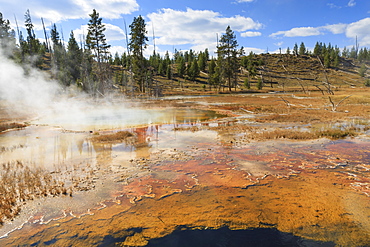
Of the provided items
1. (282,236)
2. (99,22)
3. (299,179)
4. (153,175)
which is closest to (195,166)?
(153,175)

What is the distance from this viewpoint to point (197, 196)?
23.1 ft

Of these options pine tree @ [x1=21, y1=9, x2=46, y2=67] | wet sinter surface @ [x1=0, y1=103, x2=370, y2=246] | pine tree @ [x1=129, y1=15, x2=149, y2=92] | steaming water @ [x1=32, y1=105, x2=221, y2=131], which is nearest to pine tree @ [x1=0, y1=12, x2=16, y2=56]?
pine tree @ [x1=21, y1=9, x2=46, y2=67]

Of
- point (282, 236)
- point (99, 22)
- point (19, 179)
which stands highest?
point (99, 22)

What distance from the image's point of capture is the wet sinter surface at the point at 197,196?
17.5 ft

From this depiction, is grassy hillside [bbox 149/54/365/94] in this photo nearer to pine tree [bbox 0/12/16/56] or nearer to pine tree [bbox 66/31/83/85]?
pine tree [bbox 66/31/83/85]

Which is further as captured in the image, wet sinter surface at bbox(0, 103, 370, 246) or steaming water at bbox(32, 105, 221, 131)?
steaming water at bbox(32, 105, 221, 131)

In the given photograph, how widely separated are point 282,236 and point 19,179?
8.89 metres

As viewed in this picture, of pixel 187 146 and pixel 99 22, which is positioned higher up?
pixel 99 22

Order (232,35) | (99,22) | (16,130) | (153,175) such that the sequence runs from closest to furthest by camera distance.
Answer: (153,175), (16,130), (99,22), (232,35)

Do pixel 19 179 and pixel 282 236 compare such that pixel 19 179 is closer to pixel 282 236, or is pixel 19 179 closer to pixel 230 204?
pixel 230 204

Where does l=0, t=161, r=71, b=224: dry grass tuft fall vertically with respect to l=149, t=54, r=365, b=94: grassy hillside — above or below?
below

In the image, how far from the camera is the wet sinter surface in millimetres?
5332

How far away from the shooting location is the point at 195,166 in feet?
31.4

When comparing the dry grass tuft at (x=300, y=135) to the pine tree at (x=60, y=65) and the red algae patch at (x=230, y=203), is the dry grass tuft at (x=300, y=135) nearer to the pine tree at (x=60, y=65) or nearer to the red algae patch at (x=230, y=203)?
the red algae patch at (x=230, y=203)
